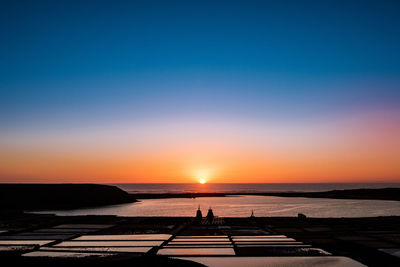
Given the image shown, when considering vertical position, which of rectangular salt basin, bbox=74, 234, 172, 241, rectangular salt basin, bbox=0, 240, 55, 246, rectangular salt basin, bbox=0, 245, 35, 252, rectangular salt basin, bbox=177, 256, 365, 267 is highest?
rectangular salt basin, bbox=0, 245, 35, 252

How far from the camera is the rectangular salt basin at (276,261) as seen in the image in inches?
416

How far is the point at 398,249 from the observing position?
40.6 feet

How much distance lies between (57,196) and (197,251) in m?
49.4

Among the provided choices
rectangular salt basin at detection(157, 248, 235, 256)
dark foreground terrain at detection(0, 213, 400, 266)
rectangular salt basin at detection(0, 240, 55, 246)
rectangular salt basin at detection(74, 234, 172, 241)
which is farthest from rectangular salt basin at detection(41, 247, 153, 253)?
rectangular salt basin at detection(74, 234, 172, 241)

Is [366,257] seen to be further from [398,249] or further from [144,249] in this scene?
[144,249]

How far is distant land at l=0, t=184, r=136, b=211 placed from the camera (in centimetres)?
5188

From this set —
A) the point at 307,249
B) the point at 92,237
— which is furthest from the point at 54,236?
the point at 307,249

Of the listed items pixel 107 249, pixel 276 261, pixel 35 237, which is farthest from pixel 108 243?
pixel 276 261

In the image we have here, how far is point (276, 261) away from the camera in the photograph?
10.9 m

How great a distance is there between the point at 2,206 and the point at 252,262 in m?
45.8

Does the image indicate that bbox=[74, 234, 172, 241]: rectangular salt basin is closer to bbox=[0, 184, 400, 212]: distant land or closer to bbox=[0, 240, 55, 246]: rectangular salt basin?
bbox=[0, 240, 55, 246]: rectangular salt basin

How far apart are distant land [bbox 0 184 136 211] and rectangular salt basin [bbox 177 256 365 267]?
43.9 meters

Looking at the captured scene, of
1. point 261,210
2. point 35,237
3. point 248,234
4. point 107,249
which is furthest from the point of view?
point 261,210

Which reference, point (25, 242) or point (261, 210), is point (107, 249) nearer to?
point (25, 242)
